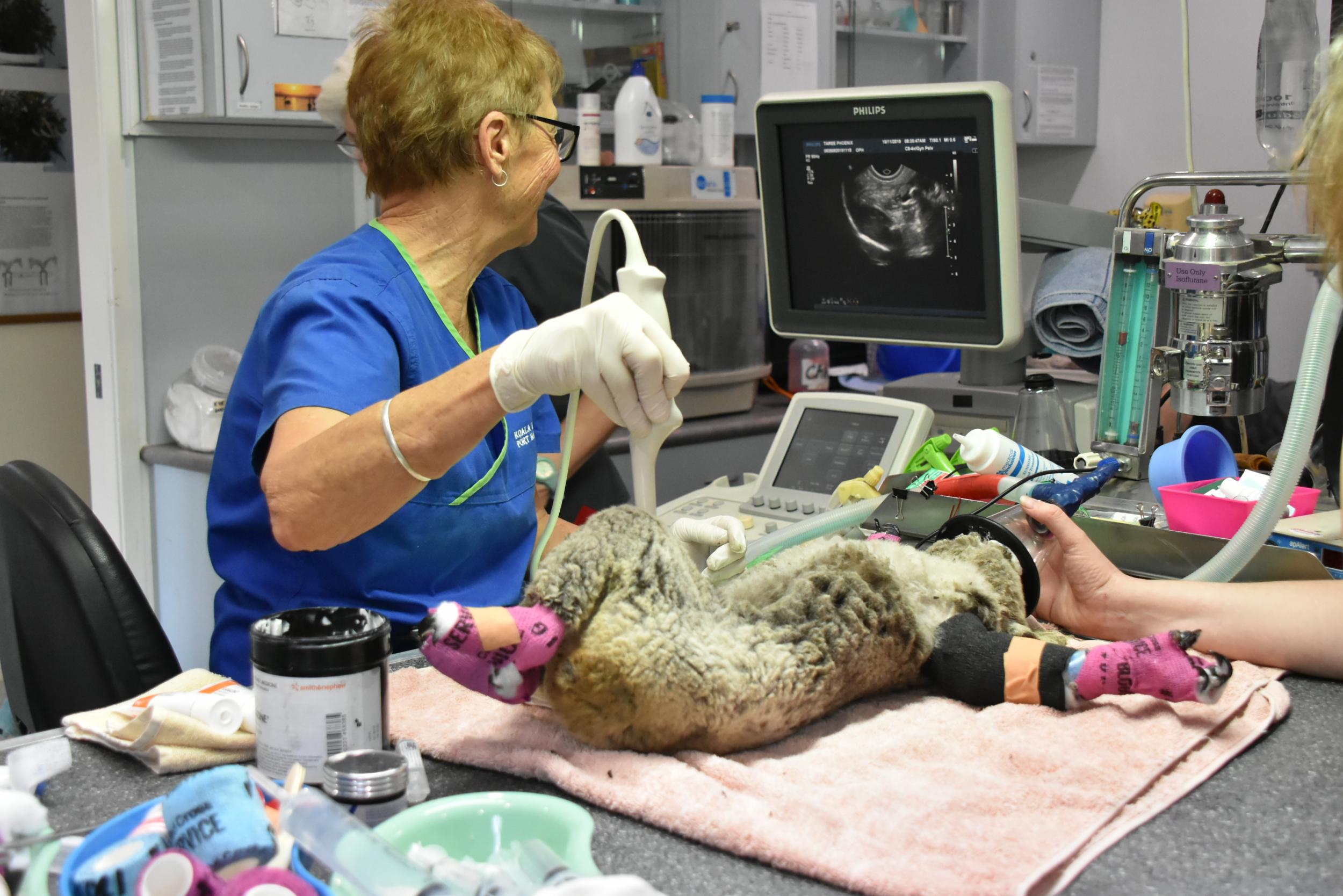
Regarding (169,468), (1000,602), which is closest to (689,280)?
(169,468)

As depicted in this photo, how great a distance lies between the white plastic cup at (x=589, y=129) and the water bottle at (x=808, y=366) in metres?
0.74

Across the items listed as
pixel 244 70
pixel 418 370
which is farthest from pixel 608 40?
pixel 418 370

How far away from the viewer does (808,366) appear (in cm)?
315

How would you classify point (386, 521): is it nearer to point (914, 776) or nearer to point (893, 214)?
point (914, 776)

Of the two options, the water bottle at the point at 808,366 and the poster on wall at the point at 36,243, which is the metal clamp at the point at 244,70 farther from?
the water bottle at the point at 808,366

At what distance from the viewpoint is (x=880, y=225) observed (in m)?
1.95

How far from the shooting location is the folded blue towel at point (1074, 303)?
1.97 metres

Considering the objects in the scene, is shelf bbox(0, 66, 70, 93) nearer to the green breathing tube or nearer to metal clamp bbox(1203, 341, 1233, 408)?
the green breathing tube

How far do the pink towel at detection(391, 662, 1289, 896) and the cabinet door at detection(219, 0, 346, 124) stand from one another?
5.87ft

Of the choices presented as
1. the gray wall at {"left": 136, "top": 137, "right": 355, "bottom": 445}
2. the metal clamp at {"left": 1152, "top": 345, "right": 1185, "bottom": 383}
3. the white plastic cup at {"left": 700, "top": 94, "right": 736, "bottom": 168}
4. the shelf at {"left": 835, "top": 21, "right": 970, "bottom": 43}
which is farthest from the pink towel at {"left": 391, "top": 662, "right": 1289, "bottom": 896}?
the shelf at {"left": 835, "top": 21, "right": 970, "bottom": 43}

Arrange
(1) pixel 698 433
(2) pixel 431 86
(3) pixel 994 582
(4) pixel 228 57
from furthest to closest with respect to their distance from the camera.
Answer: (1) pixel 698 433, (4) pixel 228 57, (2) pixel 431 86, (3) pixel 994 582

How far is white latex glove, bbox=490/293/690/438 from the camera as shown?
1.11m

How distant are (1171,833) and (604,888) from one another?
0.44m

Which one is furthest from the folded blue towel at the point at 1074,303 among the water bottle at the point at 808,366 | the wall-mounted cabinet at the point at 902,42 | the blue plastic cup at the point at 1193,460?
the wall-mounted cabinet at the point at 902,42
